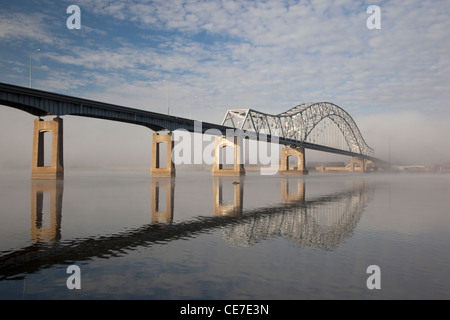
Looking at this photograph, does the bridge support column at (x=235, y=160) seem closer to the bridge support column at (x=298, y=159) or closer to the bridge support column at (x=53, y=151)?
the bridge support column at (x=298, y=159)

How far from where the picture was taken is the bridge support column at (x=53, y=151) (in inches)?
2616

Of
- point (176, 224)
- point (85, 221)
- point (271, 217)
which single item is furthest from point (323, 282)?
point (85, 221)

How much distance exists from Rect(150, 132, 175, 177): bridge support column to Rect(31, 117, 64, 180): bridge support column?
98.6ft

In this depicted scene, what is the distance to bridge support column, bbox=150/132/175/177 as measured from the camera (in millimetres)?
93081

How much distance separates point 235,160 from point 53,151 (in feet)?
192

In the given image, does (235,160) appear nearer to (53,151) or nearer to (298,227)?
(53,151)

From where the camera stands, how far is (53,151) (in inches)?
2628

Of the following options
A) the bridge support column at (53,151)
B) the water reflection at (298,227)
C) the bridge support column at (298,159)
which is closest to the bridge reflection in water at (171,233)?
the water reflection at (298,227)

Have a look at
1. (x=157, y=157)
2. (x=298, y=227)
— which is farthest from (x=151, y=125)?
(x=298, y=227)

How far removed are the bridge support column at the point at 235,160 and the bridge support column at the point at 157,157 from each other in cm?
2273

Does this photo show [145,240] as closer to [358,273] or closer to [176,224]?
[176,224]

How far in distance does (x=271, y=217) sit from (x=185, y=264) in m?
10.5

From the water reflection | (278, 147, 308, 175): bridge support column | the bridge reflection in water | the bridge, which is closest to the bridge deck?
the bridge
